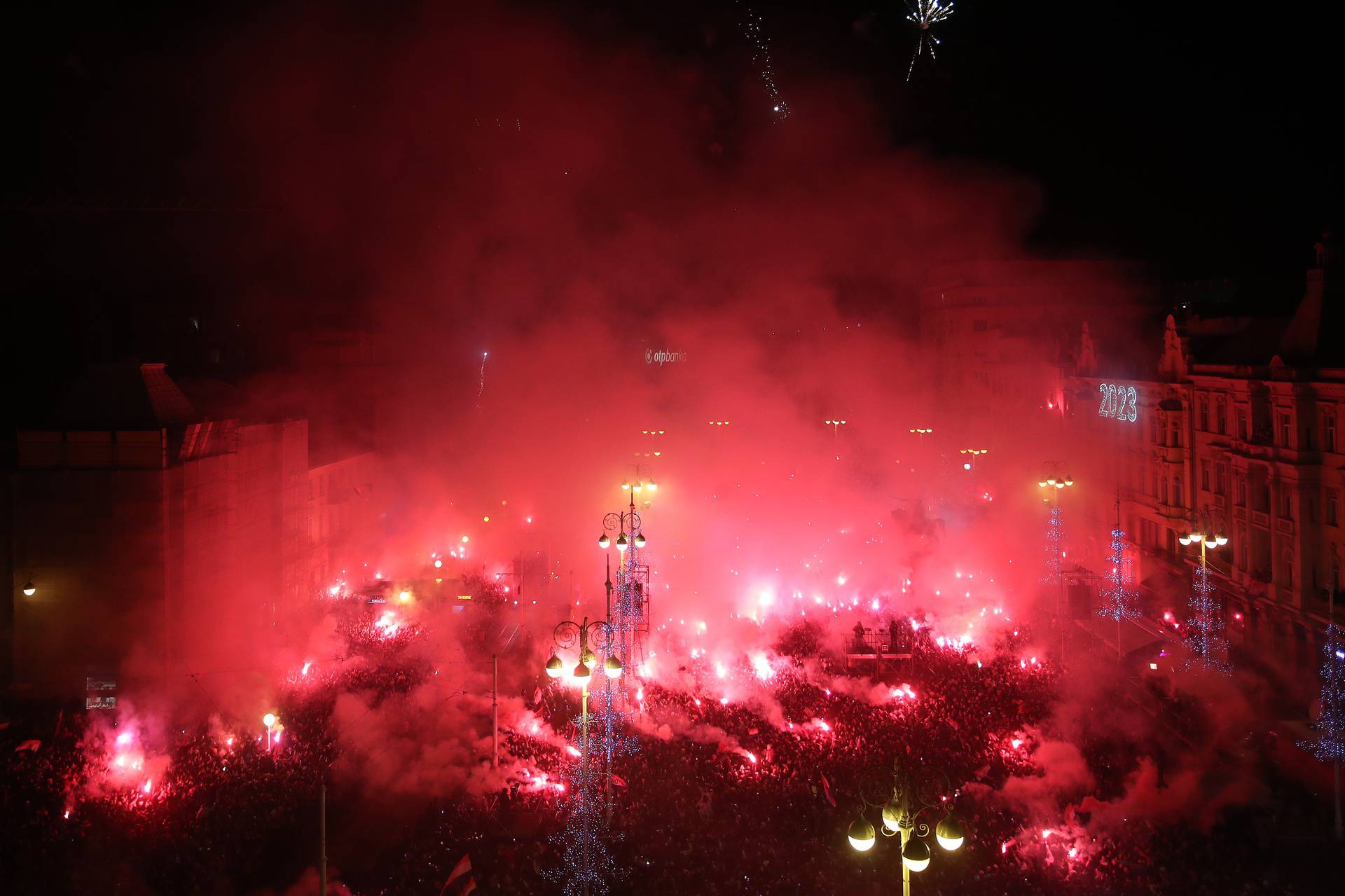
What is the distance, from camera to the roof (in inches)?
598

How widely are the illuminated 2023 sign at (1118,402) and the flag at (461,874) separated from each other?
20008 millimetres

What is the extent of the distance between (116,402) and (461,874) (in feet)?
38.8

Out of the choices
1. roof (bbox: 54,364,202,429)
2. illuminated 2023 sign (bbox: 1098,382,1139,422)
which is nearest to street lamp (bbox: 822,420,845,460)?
illuminated 2023 sign (bbox: 1098,382,1139,422)

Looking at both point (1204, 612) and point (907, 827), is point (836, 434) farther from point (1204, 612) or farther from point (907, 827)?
point (907, 827)

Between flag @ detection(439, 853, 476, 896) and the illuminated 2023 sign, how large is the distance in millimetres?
20008

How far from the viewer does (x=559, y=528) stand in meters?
28.3

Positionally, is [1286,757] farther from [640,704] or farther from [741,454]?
[741,454]

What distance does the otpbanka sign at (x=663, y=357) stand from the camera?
2712cm

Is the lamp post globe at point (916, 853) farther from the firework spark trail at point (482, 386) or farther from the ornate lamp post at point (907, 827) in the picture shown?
the firework spark trail at point (482, 386)

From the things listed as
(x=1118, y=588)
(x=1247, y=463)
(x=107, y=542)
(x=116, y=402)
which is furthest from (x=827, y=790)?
(x=116, y=402)

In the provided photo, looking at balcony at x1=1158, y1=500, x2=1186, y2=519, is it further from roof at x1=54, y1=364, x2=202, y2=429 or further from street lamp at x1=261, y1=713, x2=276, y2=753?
roof at x1=54, y1=364, x2=202, y2=429

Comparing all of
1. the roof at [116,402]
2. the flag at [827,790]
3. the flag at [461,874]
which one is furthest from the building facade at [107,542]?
the flag at [827,790]

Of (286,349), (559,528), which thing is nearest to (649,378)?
(559,528)

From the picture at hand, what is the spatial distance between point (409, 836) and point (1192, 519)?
17.9 metres
